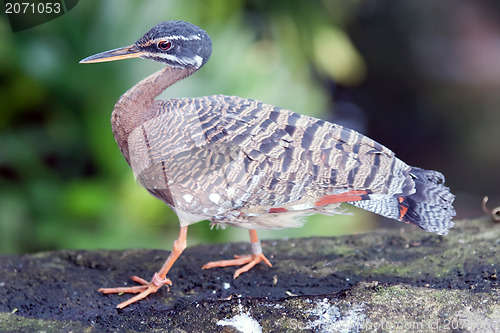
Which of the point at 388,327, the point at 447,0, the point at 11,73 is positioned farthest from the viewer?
the point at 447,0

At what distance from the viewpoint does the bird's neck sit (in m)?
3.99

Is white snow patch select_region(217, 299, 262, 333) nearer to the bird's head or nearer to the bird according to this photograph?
the bird

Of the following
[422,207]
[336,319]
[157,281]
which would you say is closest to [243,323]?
[336,319]

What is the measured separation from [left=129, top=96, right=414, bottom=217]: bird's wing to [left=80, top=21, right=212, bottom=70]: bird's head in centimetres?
40

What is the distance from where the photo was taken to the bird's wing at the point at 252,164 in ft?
12.2

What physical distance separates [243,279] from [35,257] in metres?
1.83

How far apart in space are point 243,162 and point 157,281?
109 centimetres

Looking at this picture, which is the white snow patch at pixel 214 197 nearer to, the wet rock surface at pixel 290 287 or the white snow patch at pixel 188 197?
the white snow patch at pixel 188 197

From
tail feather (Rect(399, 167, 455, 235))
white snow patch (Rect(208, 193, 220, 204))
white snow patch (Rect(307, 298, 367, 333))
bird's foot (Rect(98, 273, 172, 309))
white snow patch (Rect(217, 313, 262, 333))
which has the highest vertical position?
white snow patch (Rect(208, 193, 220, 204))

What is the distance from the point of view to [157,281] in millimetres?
4031

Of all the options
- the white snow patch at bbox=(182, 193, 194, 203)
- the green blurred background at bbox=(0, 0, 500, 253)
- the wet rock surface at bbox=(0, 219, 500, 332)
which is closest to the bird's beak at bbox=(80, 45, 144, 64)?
the white snow patch at bbox=(182, 193, 194, 203)

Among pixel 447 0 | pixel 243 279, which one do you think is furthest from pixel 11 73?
pixel 447 0

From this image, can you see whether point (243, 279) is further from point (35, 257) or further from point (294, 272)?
point (35, 257)

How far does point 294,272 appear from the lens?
14.5ft
